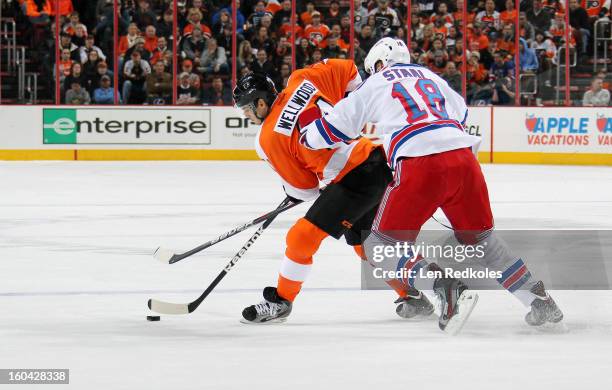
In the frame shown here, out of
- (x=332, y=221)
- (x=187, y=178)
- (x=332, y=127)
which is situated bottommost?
(x=187, y=178)

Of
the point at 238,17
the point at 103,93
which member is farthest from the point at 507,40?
the point at 103,93

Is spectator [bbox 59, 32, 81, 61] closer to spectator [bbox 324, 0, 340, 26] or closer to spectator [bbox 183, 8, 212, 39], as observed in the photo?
spectator [bbox 183, 8, 212, 39]

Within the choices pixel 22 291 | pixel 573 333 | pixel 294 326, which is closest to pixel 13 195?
pixel 22 291

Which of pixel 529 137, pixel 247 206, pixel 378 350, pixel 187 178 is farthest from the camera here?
pixel 529 137

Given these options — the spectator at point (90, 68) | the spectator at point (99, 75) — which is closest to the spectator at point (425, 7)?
the spectator at point (99, 75)

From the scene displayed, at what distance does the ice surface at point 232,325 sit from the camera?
3.50 m

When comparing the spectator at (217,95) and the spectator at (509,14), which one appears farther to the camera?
the spectator at (217,95)

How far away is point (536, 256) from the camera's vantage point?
20.6ft

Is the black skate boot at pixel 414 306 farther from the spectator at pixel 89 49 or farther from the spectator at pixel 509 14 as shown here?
the spectator at pixel 89 49

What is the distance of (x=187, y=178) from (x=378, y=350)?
8.47 metres

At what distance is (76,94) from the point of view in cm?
1542

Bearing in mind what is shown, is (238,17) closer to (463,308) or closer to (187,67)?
(187,67)

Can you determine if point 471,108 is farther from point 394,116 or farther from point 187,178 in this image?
point 394,116

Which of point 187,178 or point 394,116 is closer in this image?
point 394,116
